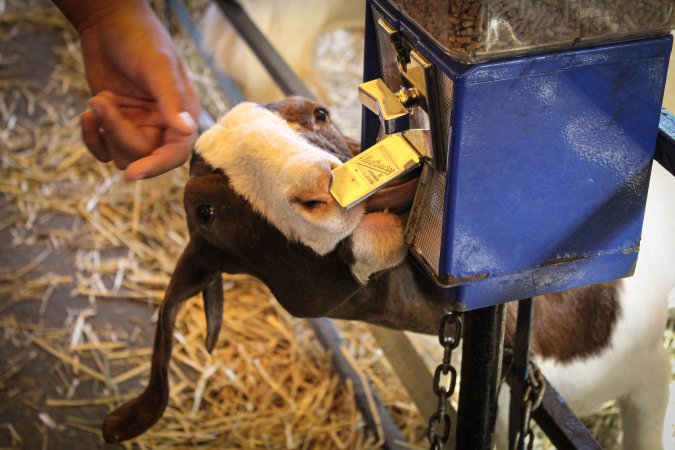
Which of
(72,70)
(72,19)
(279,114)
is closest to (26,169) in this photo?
(72,70)

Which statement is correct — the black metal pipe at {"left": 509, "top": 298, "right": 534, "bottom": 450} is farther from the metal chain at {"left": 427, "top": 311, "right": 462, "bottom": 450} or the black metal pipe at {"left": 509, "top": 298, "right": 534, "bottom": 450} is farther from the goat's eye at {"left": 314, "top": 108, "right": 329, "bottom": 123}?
the goat's eye at {"left": 314, "top": 108, "right": 329, "bottom": 123}

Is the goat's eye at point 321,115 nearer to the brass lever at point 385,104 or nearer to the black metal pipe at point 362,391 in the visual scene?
the brass lever at point 385,104

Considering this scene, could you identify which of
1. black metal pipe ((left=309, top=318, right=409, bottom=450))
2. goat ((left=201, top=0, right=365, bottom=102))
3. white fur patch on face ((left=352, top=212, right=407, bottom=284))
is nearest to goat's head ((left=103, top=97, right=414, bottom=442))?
white fur patch on face ((left=352, top=212, right=407, bottom=284))

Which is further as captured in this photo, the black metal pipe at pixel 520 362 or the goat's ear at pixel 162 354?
the goat's ear at pixel 162 354

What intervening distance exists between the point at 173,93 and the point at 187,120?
85 millimetres

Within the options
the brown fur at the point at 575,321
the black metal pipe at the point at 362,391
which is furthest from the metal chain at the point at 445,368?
the black metal pipe at the point at 362,391

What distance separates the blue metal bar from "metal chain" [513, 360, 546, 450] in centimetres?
45

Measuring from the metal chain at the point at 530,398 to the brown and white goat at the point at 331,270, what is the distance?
0.68ft

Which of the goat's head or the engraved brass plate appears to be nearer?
the engraved brass plate

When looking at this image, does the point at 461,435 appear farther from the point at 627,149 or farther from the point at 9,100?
the point at 9,100

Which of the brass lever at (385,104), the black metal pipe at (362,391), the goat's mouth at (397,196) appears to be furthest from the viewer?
the black metal pipe at (362,391)

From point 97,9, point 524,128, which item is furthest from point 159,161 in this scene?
point 524,128

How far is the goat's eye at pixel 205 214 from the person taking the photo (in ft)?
5.16

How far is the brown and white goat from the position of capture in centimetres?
137
